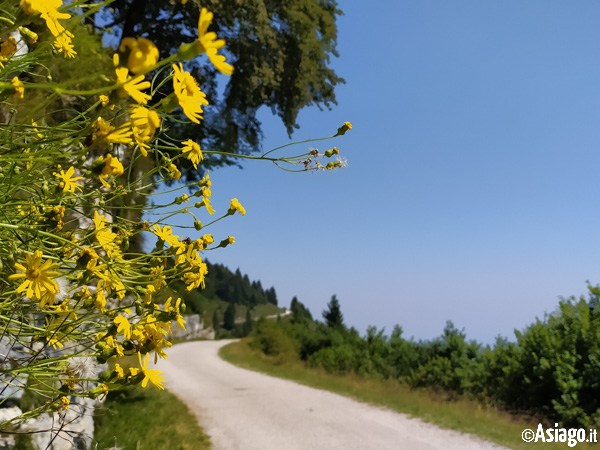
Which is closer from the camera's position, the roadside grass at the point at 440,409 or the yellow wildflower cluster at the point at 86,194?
the yellow wildflower cluster at the point at 86,194

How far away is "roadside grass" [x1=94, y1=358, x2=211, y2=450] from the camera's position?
5.25 metres

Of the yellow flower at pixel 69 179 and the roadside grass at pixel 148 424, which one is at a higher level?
the yellow flower at pixel 69 179

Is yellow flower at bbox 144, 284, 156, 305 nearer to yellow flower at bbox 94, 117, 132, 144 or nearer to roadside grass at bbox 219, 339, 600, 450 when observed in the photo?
yellow flower at bbox 94, 117, 132, 144

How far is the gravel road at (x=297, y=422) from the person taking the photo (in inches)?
238

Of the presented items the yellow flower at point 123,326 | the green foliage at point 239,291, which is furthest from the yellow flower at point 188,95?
the green foliage at point 239,291

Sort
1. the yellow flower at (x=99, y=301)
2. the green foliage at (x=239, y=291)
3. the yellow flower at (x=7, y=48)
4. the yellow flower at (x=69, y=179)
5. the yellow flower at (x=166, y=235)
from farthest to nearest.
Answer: the green foliage at (x=239, y=291) → the yellow flower at (x=166, y=235) → the yellow flower at (x=99, y=301) → the yellow flower at (x=69, y=179) → the yellow flower at (x=7, y=48)

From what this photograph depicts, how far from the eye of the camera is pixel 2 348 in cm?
316

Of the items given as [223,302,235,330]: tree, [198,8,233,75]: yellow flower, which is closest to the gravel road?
[198,8,233,75]: yellow flower

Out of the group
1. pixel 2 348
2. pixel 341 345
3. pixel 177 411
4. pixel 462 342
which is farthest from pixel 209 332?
pixel 2 348

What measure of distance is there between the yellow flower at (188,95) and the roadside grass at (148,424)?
4.21m

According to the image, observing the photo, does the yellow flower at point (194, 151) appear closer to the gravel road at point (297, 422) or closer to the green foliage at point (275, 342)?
the gravel road at point (297, 422)

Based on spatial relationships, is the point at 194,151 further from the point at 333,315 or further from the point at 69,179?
the point at 333,315

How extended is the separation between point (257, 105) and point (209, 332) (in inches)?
1734

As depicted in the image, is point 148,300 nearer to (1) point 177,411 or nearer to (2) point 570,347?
(1) point 177,411
